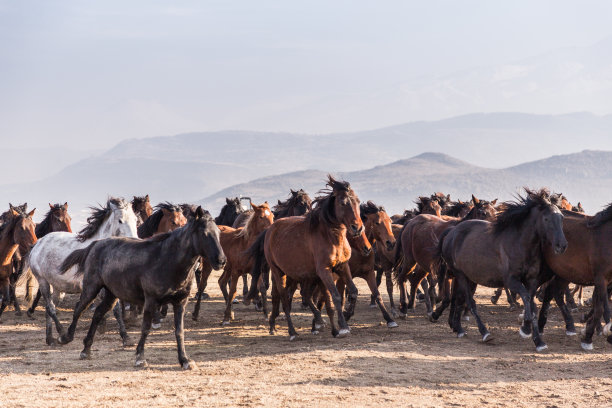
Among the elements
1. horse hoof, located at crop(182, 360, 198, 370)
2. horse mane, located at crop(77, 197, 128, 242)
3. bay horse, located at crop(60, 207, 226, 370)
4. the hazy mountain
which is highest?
Answer: the hazy mountain

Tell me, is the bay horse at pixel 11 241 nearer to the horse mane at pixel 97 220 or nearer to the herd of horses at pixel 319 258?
the herd of horses at pixel 319 258

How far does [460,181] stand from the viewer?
154000mm

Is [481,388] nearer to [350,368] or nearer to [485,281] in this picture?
[350,368]

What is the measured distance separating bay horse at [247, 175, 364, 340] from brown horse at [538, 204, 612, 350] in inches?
111

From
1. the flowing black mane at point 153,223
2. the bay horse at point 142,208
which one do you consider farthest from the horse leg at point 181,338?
the bay horse at point 142,208

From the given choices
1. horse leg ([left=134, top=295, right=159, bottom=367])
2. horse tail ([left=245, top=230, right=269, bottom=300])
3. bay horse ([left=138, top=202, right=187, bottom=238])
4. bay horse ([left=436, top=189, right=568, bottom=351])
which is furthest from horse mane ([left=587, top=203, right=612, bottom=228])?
bay horse ([left=138, top=202, right=187, bottom=238])

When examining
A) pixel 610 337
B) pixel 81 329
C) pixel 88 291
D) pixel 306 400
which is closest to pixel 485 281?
pixel 610 337

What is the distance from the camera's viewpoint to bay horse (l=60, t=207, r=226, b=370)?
898cm

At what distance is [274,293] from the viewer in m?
12.5

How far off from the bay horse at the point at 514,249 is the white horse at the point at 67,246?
16.2ft

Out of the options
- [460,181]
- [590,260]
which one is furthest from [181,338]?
[460,181]

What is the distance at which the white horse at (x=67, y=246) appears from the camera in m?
11.3

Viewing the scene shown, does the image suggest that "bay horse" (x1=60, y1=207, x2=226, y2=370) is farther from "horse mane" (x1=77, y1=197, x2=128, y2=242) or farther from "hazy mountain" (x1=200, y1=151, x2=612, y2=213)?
"hazy mountain" (x1=200, y1=151, x2=612, y2=213)

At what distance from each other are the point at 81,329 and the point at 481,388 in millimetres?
6855
